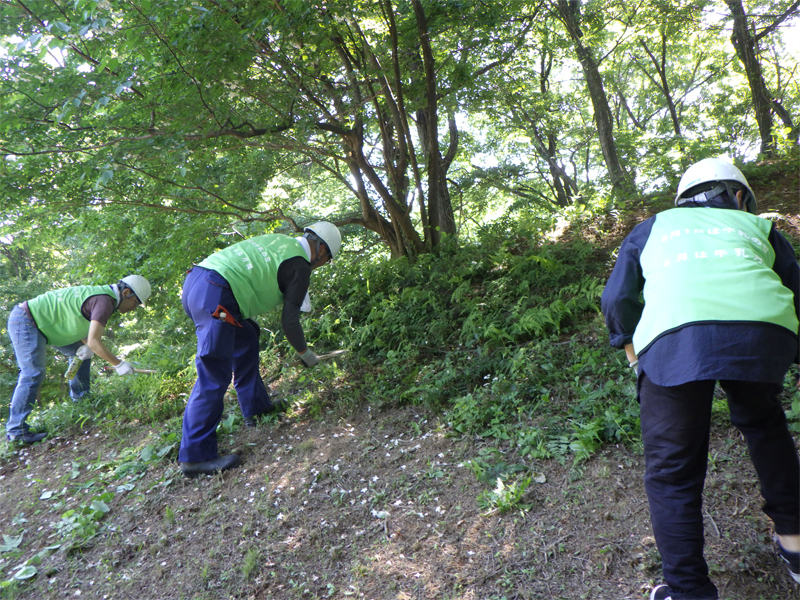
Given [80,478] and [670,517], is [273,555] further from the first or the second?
[80,478]

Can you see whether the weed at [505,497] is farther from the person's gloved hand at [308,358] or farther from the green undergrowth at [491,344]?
the person's gloved hand at [308,358]

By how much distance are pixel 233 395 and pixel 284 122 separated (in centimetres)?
335

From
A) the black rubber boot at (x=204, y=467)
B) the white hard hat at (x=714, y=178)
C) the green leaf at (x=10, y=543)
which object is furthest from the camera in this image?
the black rubber boot at (x=204, y=467)

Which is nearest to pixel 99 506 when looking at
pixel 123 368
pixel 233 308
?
pixel 233 308

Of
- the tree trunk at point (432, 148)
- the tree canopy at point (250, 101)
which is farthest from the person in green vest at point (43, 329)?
the tree trunk at point (432, 148)

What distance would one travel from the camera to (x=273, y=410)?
4.99 metres

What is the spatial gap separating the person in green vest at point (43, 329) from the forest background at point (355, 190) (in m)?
0.38

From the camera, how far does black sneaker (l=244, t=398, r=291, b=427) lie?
484 centimetres

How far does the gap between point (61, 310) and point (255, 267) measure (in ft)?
8.78

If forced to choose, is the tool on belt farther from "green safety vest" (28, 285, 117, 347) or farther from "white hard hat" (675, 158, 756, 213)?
"white hard hat" (675, 158, 756, 213)

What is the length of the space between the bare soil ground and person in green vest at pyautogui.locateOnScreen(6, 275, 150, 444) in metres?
1.31

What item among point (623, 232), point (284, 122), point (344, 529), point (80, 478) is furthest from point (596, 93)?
point (80, 478)

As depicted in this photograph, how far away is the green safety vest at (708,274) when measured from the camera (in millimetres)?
1854

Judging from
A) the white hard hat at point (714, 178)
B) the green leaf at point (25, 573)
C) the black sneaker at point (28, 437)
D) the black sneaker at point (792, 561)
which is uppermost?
the white hard hat at point (714, 178)
